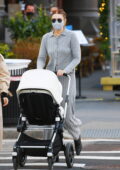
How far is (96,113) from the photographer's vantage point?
18.2 m

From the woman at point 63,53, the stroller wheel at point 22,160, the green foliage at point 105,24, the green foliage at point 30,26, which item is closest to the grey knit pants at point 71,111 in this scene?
the woman at point 63,53

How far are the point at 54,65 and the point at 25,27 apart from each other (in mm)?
11751

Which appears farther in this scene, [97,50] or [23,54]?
[97,50]

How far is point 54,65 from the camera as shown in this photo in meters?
11.7

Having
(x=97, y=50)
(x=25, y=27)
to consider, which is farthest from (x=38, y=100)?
(x=97, y=50)

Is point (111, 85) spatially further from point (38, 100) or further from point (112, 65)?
point (38, 100)

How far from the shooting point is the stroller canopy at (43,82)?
10.7m

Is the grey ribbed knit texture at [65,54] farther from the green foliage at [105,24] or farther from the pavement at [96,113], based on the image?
the green foliage at [105,24]

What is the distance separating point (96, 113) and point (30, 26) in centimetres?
553

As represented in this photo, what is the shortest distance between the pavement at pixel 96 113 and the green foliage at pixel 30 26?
2051 millimetres

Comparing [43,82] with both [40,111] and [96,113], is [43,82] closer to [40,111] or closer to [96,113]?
[40,111]

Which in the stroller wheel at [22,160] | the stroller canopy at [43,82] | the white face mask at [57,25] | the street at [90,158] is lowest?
the street at [90,158]

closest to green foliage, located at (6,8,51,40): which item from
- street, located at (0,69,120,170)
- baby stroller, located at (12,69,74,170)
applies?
street, located at (0,69,120,170)

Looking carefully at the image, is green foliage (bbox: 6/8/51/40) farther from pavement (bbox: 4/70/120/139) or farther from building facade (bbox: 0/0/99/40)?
building facade (bbox: 0/0/99/40)
